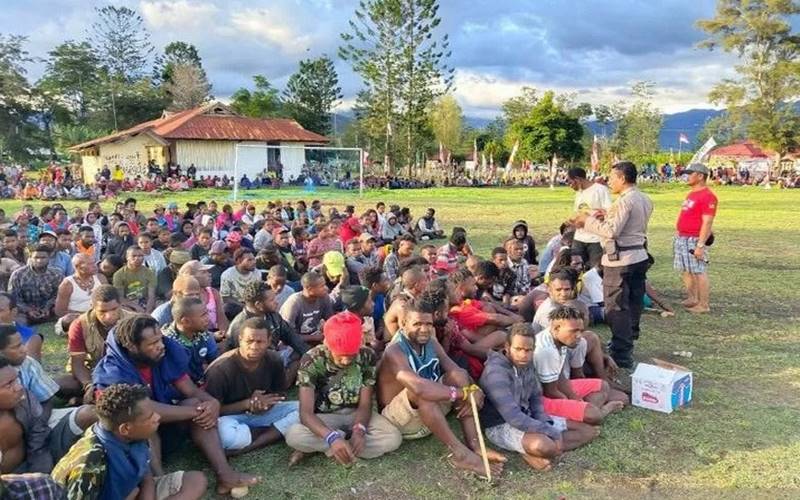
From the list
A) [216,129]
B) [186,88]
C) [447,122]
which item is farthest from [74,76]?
[447,122]

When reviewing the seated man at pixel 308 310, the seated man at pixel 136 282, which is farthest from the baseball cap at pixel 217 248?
the seated man at pixel 308 310

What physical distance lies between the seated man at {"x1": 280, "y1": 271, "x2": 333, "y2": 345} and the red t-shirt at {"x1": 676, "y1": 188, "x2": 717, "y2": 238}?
473 cm

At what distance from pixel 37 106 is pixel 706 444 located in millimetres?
51354

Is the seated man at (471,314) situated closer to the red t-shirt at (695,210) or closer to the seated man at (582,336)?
the seated man at (582,336)

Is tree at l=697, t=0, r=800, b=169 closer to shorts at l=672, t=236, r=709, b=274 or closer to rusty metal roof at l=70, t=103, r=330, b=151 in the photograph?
rusty metal roof at l=70, t=103, r=330, b=151

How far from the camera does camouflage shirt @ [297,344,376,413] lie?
4.14 m

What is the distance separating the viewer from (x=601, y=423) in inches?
182

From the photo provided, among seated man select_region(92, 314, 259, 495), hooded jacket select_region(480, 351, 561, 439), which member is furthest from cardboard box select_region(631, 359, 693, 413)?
seated man select_region(92, 314, 259, 495)

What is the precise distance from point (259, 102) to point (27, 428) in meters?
54.3

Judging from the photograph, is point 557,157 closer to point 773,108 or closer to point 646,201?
point 773,108

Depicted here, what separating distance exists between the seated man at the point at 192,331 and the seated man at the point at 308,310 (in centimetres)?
126

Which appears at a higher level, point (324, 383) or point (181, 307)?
point (181, 307)

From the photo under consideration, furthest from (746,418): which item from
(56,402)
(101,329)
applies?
(56,402)

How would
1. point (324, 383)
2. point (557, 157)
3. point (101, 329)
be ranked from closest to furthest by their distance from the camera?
point (324, 383) → point (101, 329) → point (557, 157)
